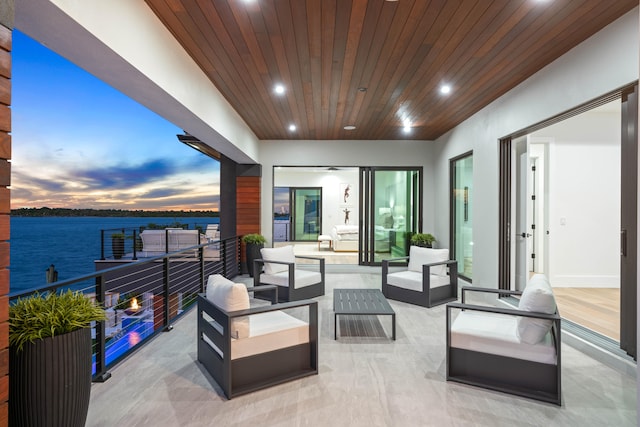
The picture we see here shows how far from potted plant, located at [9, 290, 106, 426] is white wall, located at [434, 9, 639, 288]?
3.98 m

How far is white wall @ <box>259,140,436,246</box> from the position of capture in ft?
25.2

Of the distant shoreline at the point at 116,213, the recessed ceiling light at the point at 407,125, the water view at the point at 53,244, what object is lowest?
the water view at the point at 53,244

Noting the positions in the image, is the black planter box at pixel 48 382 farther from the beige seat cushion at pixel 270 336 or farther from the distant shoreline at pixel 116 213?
the distant shoreline at pixel 116 213

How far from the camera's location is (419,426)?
7.05 feet

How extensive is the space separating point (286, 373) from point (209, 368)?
628mm

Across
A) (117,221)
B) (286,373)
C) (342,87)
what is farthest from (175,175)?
(286,373)

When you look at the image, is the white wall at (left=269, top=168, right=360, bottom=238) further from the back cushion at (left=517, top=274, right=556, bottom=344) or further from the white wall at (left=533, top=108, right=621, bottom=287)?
the back cushion at (left=517, top=274, right=556, bottom=344)

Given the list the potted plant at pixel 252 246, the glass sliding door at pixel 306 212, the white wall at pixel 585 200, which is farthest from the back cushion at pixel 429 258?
the glass sliding door at pixel 306 212

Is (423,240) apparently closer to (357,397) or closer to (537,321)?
(537,321)

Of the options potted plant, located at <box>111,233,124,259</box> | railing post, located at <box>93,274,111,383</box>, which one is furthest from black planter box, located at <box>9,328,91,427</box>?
potted plant, located at <box>111,233,124,259</box>

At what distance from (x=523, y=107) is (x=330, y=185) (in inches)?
364

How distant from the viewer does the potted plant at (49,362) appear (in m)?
1.52

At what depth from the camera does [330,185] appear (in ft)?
43.2

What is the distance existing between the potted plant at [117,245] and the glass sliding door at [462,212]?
27.4 ft
